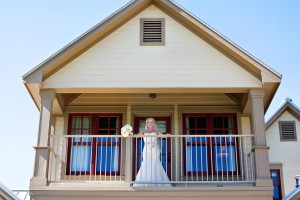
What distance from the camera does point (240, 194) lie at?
1188 centimetres

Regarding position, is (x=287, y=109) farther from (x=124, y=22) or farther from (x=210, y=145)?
(x=124, y=22)

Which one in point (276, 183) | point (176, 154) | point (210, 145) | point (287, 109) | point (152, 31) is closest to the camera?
point (152, 31)

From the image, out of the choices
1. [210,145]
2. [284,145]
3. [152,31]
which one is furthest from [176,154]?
[284,145]

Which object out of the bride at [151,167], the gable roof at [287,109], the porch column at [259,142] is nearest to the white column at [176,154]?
the bride at [151,167]

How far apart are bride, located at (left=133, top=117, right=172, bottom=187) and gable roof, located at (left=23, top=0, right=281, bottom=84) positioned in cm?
278

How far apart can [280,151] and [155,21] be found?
7.17 m

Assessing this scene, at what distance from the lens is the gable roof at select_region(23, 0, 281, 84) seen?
1288cm

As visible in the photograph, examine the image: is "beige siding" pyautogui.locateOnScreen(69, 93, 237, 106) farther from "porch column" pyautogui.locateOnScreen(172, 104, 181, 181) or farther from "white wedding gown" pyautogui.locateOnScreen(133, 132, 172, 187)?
"white wedding gown" pyautogui.locateOnScreen(133, 132, 172, 187)

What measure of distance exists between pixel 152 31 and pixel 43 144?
413 cm

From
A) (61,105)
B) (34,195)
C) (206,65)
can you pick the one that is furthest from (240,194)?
(61,105)

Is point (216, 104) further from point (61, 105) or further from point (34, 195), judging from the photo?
point (34, 195)

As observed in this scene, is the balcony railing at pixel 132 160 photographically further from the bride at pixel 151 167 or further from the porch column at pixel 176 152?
the bride at pixel 151 167

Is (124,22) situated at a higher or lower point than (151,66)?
higher

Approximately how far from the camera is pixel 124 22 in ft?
45.6
